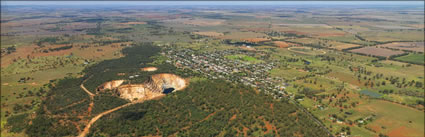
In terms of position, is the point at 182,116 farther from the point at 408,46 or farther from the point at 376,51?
the point at 408,46

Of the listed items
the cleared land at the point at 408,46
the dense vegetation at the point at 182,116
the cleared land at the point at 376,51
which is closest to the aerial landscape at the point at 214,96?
the dense vegetation at the point at 182,116

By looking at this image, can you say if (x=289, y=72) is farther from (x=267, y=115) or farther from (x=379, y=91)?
(x=267, y=115)

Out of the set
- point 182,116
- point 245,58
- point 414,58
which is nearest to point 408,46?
point 414,58

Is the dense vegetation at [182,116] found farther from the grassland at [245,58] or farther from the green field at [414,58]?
the green field at [414,58]

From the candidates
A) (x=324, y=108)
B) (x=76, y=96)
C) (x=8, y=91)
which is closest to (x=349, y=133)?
(x=324, y=108)

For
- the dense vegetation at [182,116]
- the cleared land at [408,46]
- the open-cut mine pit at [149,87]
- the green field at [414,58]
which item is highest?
the cleared land at [408,46]

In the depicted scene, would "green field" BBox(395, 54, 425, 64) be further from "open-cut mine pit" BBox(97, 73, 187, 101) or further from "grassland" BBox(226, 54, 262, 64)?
"open-cut mine pit" BBox(97, 73, 187, 101)

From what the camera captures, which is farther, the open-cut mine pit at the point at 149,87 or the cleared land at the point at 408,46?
the cleared land at the point at 408,46

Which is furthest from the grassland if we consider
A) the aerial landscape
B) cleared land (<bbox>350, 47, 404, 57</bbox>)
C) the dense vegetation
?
cleared land (<bbox>350, 47, 404, 57</bbox>)
